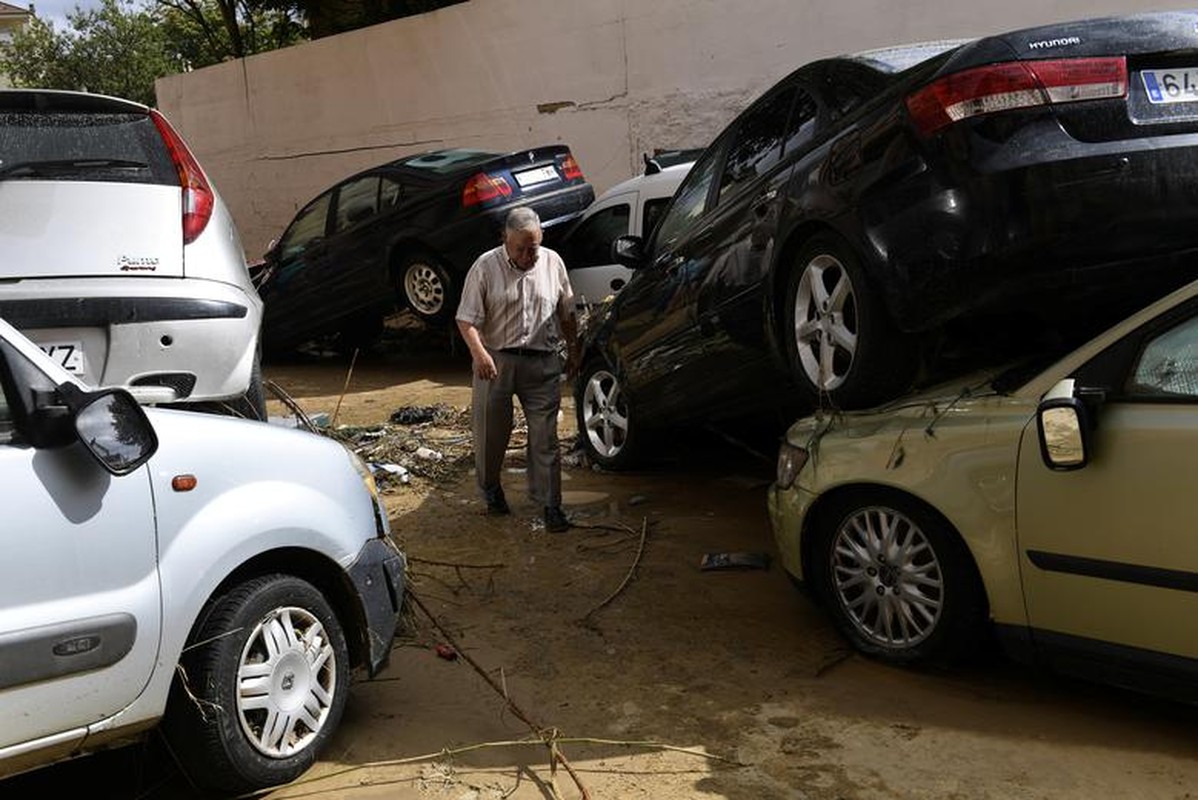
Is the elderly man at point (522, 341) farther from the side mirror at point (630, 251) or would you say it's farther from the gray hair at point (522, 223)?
the side mirror at point (630, 251)

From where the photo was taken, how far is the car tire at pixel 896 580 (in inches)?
160

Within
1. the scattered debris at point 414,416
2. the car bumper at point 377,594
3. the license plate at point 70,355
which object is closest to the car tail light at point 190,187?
the license plate at point 70,355

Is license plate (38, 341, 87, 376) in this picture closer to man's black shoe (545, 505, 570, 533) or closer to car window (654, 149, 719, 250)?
man's black shoe (545, 505, 570, 533)

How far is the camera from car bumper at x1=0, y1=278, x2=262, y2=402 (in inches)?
173

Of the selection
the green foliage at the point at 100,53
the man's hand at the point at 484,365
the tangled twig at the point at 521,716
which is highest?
the green foliage at the point at 100,53

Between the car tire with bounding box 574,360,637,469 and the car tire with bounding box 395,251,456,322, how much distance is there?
129 inches

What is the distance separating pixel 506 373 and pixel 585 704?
8.84ft

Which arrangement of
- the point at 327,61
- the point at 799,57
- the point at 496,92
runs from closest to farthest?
the point at 799,57
the point at 496,92
the point at 327,61

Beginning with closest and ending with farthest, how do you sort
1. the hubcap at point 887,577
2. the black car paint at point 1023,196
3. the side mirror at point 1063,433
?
the side mirror at point 1063,433 < the black car paint at point 1023,196 < the hubcap at point 887,577

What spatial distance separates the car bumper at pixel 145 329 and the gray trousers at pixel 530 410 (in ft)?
6.64

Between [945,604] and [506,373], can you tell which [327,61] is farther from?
[945,604]

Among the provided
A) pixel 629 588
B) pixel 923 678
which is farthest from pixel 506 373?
pixel 923 678

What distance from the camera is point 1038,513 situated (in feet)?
12.3

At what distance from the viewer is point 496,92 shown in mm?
15055
